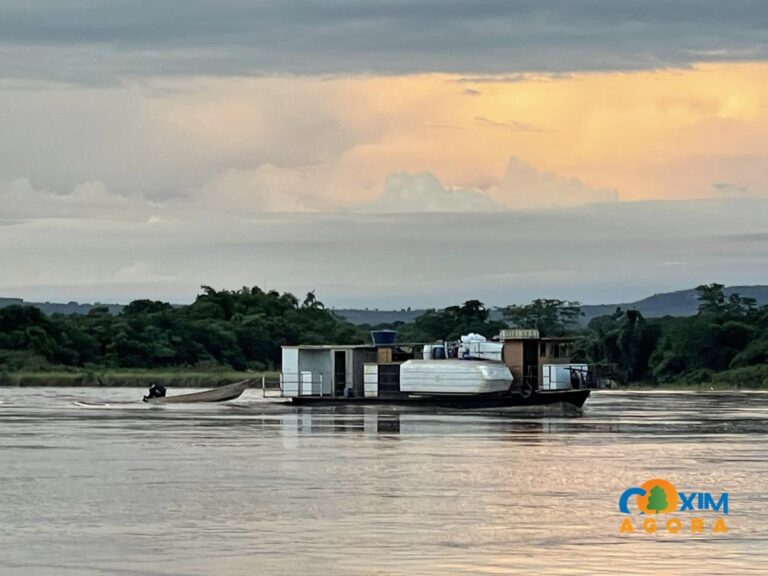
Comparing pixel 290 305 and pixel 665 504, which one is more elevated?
pixel 290 305

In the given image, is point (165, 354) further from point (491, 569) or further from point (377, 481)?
point (491, 569)

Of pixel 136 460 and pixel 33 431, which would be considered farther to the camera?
pixel 33 431

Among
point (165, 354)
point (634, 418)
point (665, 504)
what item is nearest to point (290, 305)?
point (165, 354)

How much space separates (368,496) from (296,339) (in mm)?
111379

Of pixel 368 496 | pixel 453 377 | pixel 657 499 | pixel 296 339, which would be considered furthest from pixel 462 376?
pixel 296 339

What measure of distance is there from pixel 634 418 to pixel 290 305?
360ft

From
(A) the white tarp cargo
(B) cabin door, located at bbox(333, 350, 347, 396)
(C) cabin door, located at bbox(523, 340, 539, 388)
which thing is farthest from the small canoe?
(C) cabin door, located at bbox(523, 340, 539, 388)

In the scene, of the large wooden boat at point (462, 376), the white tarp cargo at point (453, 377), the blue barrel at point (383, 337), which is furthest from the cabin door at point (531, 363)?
the blue barrel at point (383, 337)

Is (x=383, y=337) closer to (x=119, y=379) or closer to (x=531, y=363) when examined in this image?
(x=531, y=363)

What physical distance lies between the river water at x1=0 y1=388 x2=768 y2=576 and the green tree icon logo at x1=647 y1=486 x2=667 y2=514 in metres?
0.53

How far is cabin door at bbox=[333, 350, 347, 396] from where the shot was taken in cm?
7894

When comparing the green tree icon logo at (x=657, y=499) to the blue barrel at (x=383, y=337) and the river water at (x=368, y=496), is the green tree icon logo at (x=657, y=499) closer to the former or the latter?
the river water at (x=368, y=496)

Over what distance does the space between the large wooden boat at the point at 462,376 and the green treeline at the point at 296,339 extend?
47708mm

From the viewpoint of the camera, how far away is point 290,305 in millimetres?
173750
